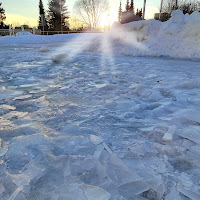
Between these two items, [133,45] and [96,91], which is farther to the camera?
[133,45]

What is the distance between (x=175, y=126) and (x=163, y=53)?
5.94 m

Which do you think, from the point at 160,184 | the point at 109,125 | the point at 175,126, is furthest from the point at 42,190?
the point at 175,126

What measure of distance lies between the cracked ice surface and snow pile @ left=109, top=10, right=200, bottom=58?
4.77m

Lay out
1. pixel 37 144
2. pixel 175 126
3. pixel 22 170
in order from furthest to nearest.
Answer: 1. pixel 175 126
2. pixel 37 144
3. pixel 22 170

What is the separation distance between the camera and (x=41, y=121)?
5.64 feet

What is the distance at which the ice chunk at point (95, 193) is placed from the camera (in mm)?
895

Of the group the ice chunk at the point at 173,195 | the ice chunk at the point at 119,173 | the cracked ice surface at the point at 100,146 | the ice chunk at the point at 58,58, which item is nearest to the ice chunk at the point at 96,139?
the cracked ice surface at the point at 100,146

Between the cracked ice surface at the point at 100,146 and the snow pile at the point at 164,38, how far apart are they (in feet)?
15.6

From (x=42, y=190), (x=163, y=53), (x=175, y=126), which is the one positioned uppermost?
(x=163, y=53)

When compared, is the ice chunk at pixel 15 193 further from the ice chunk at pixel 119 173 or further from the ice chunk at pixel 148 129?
the ice chunk at pixel 148 129

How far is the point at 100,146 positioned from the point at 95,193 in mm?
429

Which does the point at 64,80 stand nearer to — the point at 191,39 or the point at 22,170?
the point at 22,170

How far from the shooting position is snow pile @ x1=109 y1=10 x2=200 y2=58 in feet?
21.4

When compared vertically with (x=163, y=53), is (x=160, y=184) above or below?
below
